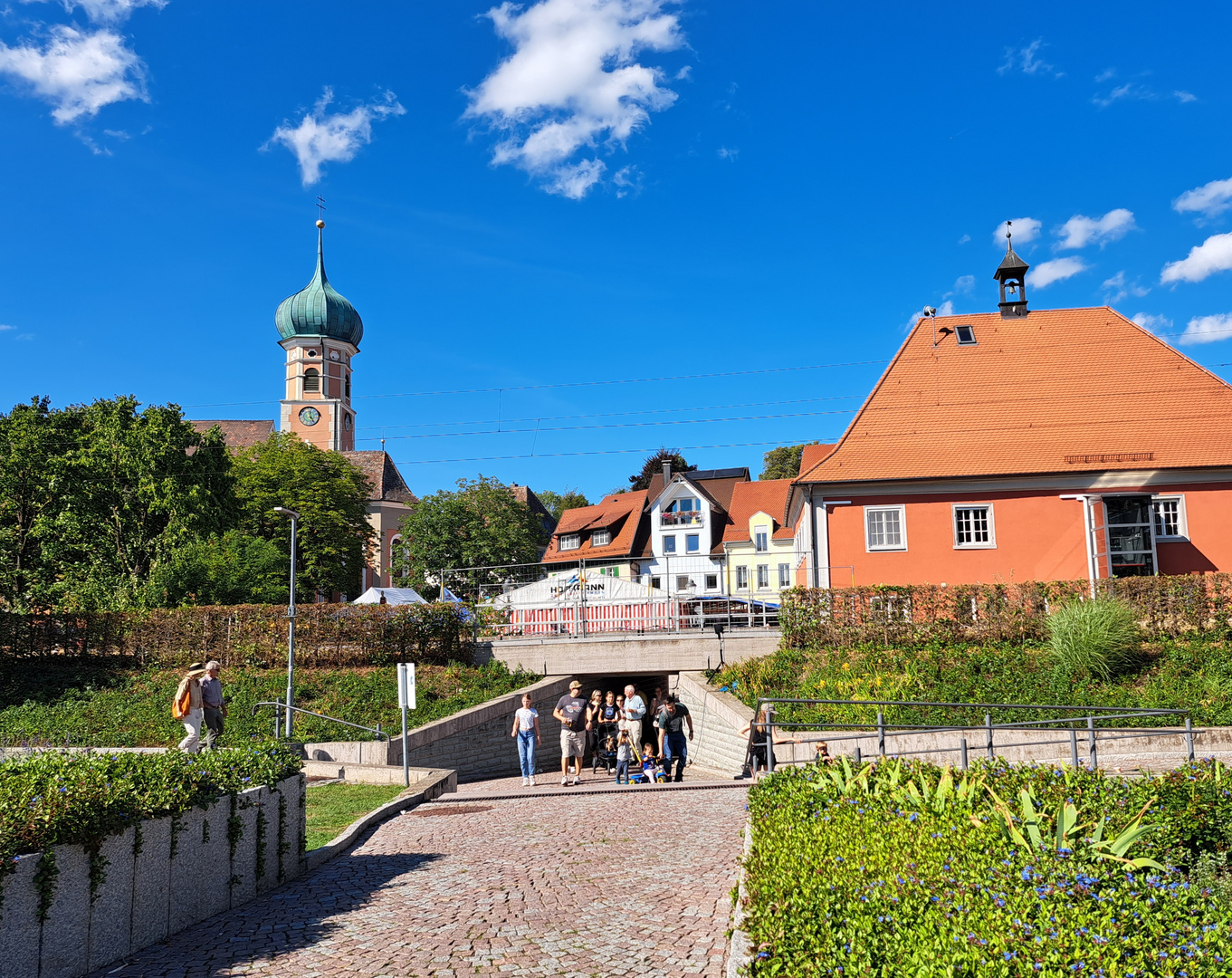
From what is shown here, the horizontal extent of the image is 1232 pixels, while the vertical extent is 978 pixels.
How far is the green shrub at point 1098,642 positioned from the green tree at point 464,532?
142 ft

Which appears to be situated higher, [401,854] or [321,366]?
[321,366]

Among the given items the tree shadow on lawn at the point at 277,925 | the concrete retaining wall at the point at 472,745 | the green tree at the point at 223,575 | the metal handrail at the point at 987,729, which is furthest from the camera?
the green tree at the point at 223,575

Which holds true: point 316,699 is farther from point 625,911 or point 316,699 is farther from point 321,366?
point 321,366

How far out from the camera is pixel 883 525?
97.6 feet

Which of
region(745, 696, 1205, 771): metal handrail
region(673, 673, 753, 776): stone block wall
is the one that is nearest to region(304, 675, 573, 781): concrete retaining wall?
region(673, 673, 753, 776): stone block wall

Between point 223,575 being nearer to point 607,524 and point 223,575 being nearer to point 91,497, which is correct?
point 91,497

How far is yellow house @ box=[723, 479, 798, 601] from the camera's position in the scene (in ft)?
190

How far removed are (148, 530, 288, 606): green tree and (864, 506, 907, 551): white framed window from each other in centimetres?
1953

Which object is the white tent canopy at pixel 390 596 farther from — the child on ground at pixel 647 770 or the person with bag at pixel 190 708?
the person with bag at pixel 190 708

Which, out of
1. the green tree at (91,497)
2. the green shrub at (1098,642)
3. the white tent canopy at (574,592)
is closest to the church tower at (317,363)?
the green tree at (91,497)

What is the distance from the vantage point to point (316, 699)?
25.6 meters

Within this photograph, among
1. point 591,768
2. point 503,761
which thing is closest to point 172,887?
point 591,768

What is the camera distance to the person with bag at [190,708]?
47.0 ft

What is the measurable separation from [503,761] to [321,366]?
66083 millimetres
